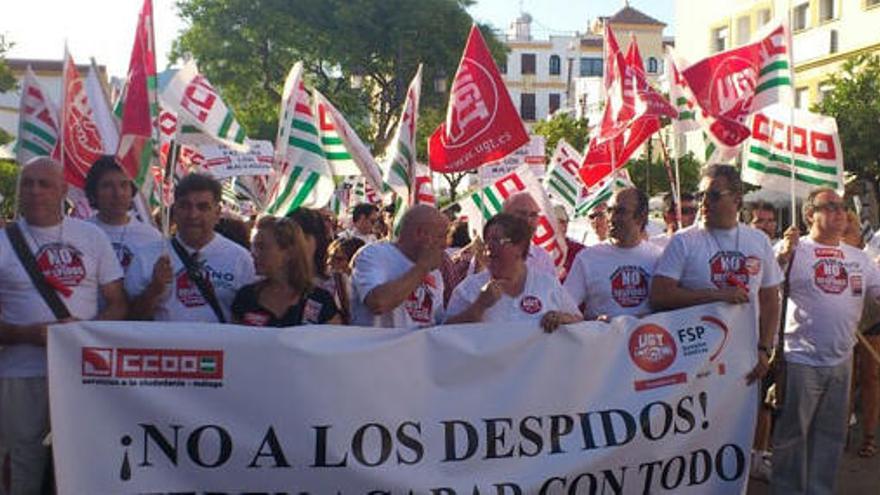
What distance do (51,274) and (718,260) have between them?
300 centimetres

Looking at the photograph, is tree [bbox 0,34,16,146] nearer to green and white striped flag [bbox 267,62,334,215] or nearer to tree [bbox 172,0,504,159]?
tree [bbox 172,0,504,159]

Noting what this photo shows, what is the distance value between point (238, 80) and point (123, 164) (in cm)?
3559

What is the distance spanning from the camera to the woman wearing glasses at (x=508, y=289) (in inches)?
207

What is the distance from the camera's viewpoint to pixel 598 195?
1151cm

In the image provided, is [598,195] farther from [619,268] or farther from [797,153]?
[619,268]

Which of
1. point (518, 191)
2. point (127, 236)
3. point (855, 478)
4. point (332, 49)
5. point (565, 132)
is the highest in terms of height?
point (332, 49)

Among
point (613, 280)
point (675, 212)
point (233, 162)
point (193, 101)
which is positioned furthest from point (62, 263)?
point (233, 162)

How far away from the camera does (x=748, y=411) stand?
5.60 metres

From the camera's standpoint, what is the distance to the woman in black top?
499 centimetres

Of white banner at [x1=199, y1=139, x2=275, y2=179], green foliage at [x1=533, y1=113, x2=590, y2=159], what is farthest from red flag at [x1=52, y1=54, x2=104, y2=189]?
green foliage at [x1=533, y1=113, x2=590, y2=159]

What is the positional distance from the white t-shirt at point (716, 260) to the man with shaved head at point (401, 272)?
3.68 feet

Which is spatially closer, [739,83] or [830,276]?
[830,276]

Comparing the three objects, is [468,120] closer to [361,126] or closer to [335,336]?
[335,336]

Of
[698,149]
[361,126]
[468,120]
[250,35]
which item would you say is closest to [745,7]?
[698,149]
